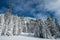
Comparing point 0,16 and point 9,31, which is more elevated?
point 0,16

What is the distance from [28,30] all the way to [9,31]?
620 centimetres

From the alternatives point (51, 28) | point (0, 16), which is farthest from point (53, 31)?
point (0, 16)

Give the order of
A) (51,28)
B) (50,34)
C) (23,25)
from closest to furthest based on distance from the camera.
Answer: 1. (50,34)
2. (51,28)
3. (23,25)

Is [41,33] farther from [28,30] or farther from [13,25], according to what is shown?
[28,30]

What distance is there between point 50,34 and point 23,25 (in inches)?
273

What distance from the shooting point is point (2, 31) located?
1484cm

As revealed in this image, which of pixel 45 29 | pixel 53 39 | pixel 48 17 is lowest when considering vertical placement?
pixel 53 39

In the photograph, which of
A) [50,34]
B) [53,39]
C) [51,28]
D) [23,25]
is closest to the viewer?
[53,39]

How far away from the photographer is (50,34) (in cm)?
1431

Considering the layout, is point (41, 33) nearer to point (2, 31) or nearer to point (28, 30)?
point (2, 31)

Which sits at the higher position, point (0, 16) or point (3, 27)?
point (0, 16)

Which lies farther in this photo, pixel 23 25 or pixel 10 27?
pixel 23 25

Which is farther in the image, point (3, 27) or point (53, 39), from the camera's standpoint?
point (3, 27)

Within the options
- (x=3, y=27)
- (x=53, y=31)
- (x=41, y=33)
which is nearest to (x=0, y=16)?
(x=3, y=27)
